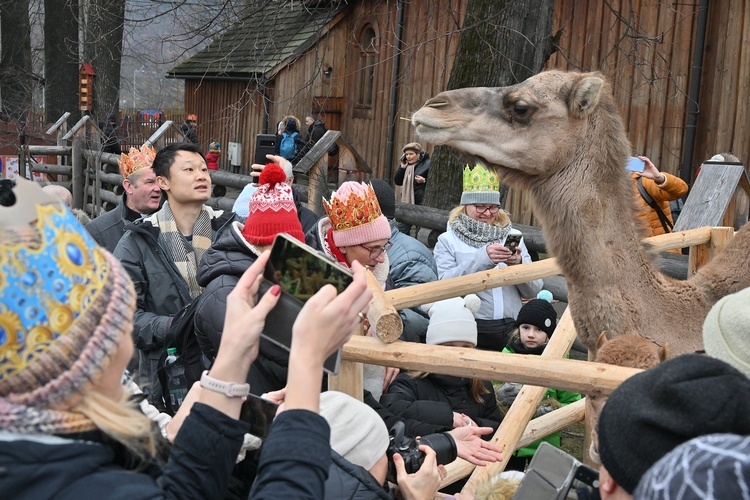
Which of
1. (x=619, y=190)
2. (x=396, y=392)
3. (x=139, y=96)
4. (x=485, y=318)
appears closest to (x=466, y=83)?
(x=485, y=318)

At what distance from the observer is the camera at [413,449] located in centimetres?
270

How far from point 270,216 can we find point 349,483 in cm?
172

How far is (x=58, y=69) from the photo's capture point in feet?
77.4

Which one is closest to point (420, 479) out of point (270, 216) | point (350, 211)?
point (270, 216)

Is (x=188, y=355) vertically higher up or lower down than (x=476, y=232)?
lower down

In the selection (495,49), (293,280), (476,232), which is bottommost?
(476,232)

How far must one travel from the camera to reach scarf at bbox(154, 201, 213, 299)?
4.98 meters

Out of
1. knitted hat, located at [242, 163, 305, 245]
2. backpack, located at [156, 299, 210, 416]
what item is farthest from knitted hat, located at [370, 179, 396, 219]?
backpack, located at [156, 299, 210, 416]

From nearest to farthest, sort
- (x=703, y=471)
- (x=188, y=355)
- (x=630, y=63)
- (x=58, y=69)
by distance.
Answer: (x=703, y=471) → (x=188, y=355) → (x=630, y=63) → (x=58, y=69)

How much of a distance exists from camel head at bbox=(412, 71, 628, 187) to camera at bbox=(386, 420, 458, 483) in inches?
70.8

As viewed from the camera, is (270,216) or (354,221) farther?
(354,221)

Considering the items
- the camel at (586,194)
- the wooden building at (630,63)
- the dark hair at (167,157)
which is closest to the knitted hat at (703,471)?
the camel at (586,194)

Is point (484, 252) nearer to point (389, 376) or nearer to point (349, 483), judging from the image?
point (389, 376)

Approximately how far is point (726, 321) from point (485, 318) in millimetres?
Answer: 3916
